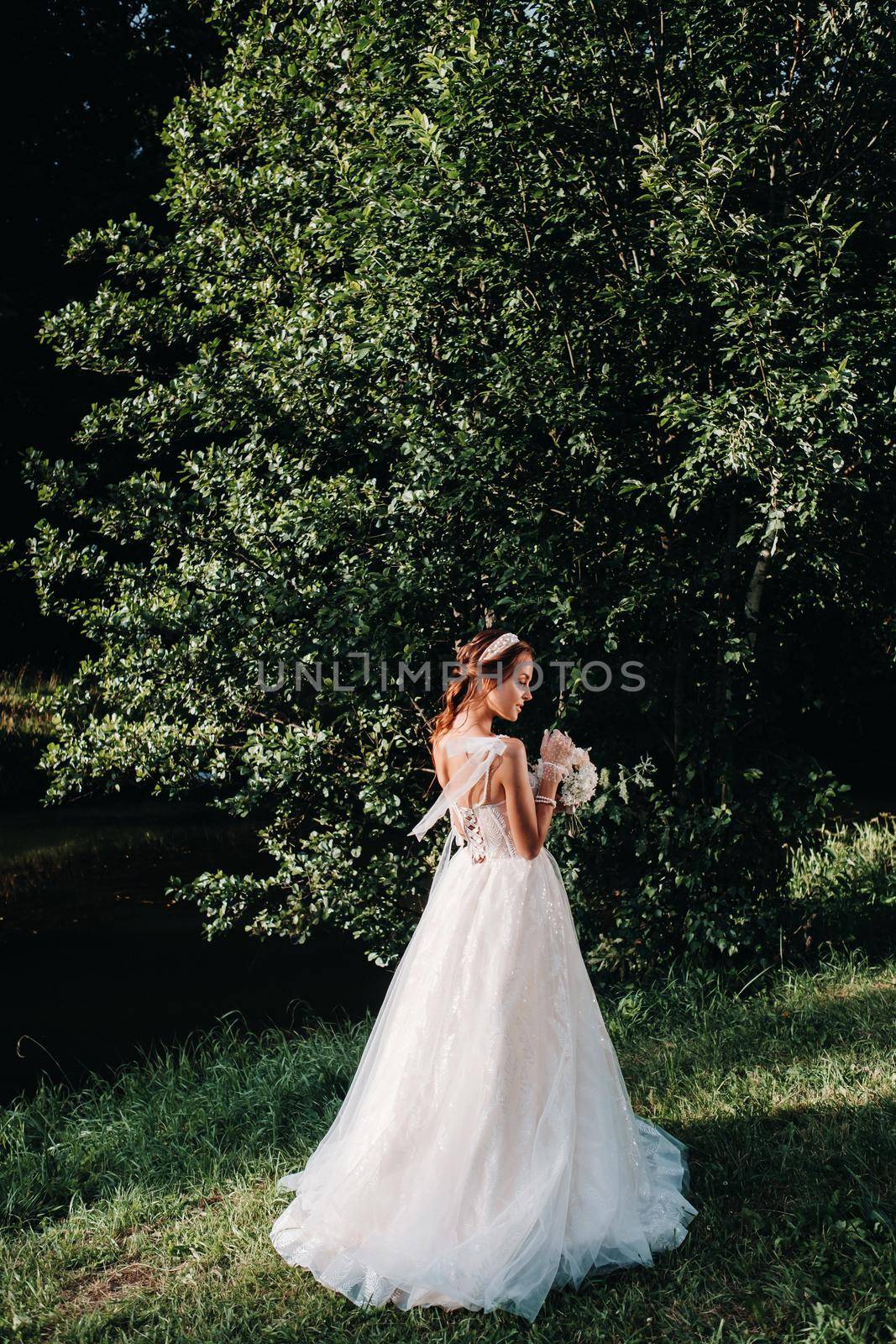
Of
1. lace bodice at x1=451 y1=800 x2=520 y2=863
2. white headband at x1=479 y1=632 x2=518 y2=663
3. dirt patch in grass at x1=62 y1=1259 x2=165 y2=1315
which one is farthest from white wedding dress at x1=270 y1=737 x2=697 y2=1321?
dirt patch in grass at x1=62 y1=1259 x2=165 y2=1315

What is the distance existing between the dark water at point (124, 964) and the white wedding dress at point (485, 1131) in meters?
3.33

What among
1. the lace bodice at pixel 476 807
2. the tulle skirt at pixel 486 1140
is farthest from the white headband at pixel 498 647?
the tulle skirt at pixel 486 1140

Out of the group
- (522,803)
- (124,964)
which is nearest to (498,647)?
(522,803)

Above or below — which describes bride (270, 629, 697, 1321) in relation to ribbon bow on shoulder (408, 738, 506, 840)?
below

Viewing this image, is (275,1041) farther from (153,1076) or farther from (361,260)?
(361,260)

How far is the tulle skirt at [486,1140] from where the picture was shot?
3.16 meters

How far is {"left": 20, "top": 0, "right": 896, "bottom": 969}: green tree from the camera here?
15.8 feet

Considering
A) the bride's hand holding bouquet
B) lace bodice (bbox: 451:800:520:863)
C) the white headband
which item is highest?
the white headband

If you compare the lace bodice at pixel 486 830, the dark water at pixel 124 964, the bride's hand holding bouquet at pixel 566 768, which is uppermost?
the bride's hand holding bouquet at pixel 566 768

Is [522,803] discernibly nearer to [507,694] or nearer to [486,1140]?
[507,694]

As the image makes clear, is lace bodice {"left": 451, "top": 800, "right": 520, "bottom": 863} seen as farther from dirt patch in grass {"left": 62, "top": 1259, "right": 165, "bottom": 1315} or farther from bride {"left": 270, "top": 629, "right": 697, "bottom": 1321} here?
dirt patch in grass {"left": 62, "top": 1259, "right": 165, "bottom": 1315}

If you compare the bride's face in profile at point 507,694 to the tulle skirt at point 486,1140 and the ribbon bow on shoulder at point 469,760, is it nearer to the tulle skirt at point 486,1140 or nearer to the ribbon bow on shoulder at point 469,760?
the ribbon bow on shoulder at point 469,760

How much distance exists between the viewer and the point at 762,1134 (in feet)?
13.0

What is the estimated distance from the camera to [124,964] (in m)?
7.86
